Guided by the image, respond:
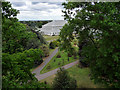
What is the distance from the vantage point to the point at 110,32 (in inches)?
198

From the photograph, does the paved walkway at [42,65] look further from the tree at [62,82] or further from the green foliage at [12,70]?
the green foliage at [12,70]

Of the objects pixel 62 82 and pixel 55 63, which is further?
pixel 55 63

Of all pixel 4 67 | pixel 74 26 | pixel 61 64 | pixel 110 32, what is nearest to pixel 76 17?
pixel 74 26

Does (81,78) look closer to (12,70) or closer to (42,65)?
(42,65)

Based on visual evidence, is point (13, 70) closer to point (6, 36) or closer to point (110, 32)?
point (6, 36)

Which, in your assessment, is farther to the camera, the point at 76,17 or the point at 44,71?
the point at 44,71

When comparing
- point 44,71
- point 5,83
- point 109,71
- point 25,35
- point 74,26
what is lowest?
point 44,71

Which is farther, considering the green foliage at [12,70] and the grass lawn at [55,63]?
the grass lawn at [55,63]

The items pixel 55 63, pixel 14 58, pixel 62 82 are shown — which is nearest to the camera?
pixel 14 58

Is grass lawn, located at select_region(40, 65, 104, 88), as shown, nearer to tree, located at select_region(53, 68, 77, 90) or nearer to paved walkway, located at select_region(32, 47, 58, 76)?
tree, located at select_region(53, 68, 77, 90)

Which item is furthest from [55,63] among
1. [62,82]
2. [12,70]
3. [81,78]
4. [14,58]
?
[12,70]

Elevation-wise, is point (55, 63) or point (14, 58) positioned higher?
point (14, 58)

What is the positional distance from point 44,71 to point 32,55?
8.99 metres

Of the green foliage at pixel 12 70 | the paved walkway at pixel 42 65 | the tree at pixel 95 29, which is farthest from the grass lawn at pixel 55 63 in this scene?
the tree at pixel 95 29
